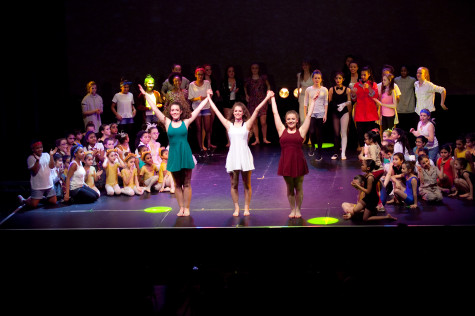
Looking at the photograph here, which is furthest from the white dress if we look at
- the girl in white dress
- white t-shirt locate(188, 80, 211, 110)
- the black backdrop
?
the black backdrop

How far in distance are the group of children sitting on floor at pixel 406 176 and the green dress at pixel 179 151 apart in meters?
1.83

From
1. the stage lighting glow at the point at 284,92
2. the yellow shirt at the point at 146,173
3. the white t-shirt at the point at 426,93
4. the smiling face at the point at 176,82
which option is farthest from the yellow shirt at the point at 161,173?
the white t-shirt at the point at 426,93

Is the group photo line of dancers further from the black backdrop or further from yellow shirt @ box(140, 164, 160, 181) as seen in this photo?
the black backdrop

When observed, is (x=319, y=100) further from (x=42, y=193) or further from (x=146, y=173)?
(x=42, y=193)

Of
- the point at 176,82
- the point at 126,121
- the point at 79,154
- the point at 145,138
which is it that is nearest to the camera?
the point at 79,154

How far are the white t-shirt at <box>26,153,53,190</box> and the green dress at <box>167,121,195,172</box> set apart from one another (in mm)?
1899

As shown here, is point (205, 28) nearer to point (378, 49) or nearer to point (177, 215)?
point (378, 49)

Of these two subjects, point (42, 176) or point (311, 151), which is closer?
point (42, 176)

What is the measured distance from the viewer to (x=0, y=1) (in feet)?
32.7

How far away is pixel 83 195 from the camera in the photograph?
8047 mm

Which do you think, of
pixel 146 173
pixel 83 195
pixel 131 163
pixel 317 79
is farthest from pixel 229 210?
pixel 317 79

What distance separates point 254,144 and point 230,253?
16.2 feet

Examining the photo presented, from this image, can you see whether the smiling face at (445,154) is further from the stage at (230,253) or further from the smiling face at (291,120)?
the smiling face at (291,120)

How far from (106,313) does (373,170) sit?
3481mm
